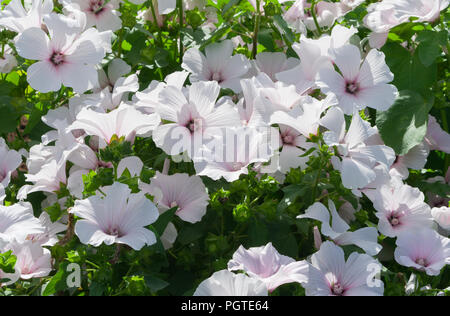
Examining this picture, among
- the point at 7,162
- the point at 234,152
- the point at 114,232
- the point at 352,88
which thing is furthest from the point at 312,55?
the point at 7,162

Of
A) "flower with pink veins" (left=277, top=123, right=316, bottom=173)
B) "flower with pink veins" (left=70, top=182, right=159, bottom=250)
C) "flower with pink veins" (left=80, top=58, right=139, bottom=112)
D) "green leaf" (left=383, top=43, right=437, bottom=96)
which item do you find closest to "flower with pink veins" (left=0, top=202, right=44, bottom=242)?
"flower with pink veins" (left=70, top=182, right=159, bottom=250)

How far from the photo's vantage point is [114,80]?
1494mm

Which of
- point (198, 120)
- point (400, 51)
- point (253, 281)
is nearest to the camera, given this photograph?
→ point (253, 281)

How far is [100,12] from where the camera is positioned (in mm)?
1510

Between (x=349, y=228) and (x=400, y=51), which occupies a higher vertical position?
(x=400, y=51)

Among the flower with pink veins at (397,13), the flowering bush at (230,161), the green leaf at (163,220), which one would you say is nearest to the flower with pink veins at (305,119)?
the flowering bush at (230,161)

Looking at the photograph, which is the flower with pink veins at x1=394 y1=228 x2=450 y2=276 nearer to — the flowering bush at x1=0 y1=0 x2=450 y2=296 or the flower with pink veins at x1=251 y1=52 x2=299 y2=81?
the flowering bush at x1=0 y1=0 x2=450 y2=296

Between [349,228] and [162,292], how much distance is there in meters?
0.33

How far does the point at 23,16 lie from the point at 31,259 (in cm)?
55

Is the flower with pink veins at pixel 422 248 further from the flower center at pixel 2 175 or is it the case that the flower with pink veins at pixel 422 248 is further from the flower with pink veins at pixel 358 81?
the flower center at pixel 2 175

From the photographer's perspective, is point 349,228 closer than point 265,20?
Yes
